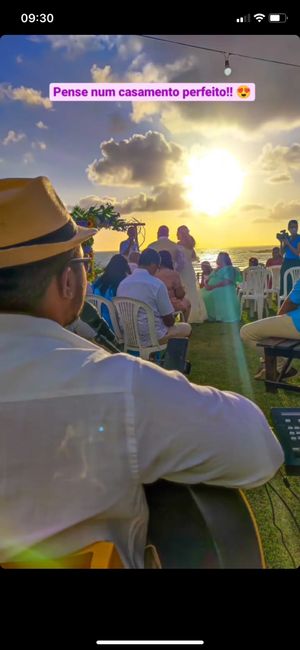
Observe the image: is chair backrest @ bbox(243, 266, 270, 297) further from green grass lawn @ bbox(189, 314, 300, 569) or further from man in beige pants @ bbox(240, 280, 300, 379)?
man in beige pants @ bbox(240, 280, 300, 379)

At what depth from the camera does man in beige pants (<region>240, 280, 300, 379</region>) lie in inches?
98.2

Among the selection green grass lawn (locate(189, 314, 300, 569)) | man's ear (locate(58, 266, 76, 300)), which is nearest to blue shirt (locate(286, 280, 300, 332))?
green grass lawn (locate(189, 314, 300, 569))

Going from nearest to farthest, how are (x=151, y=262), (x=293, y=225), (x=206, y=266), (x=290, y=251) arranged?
(x=293, y=225)
(x=290, y=251)
(x=151, y=262)
(x=206, y=266)

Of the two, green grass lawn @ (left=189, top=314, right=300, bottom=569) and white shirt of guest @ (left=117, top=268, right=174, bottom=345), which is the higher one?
white shirt of guest @ (left=117, top=268, right=174, bottom=345)

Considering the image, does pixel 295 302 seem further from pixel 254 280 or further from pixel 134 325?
pixel 254 280

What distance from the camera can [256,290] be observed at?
3.98 m

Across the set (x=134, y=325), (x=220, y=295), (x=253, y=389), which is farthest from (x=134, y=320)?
(x=220, y=295)

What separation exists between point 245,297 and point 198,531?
339 cm

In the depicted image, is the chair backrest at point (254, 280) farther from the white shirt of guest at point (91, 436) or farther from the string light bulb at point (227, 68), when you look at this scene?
the white shirt of guest at point (91, 436)

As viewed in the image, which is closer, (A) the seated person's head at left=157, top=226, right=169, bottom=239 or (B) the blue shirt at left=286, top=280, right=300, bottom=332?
A: (A) the seated person's head at left=157, top=226, right=169, bottom=239
